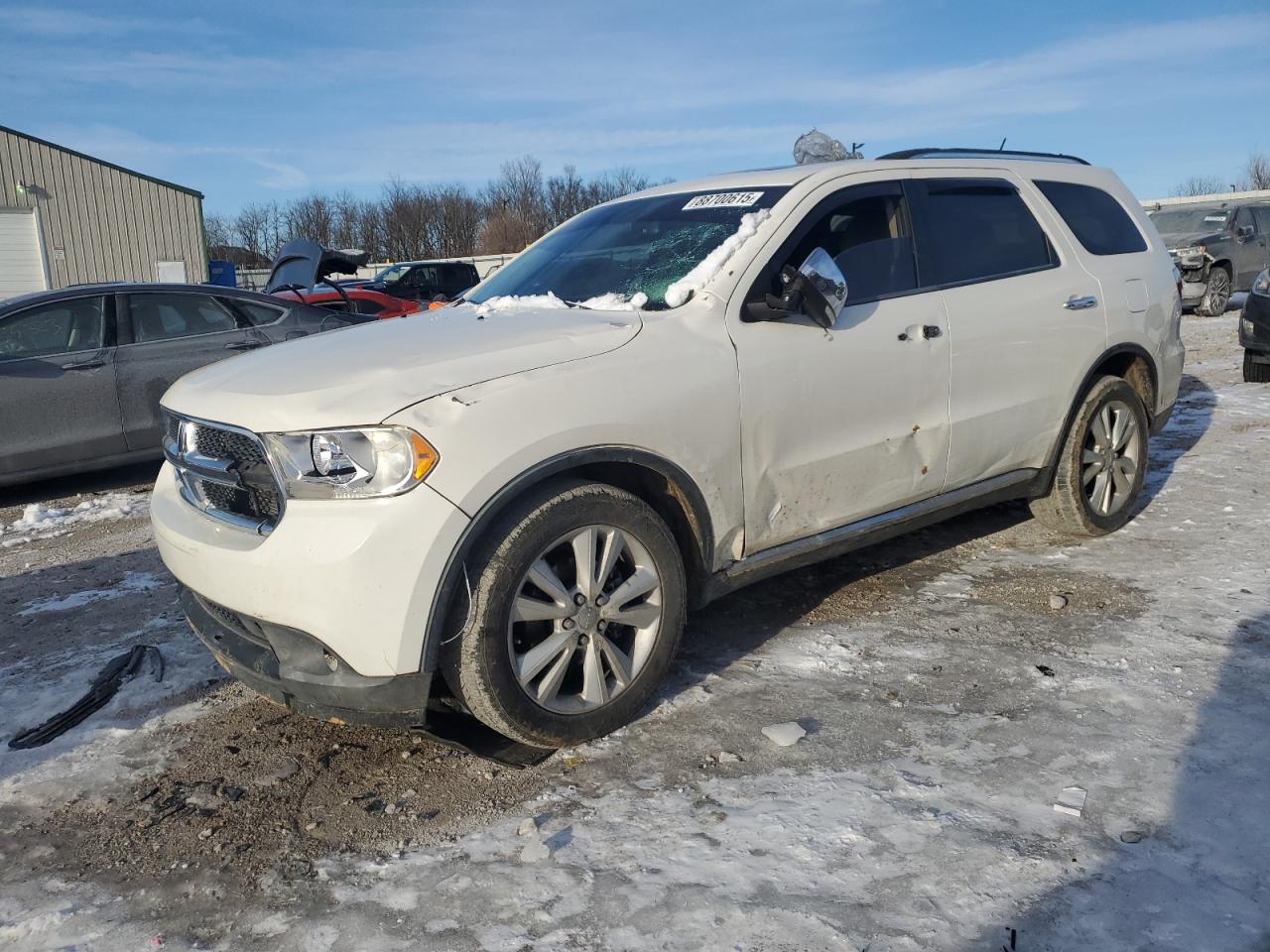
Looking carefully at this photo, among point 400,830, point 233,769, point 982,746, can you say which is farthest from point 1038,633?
point 233,769

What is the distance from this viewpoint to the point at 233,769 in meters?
3.14

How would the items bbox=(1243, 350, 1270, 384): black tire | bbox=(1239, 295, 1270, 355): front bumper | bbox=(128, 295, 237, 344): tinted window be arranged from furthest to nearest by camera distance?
bbox=(1243, 350, 1270, 384): black tire
bbox=(1239, 295, 1270, 355): front bumper
bbox=(128, 295, 237, 344): tinted window

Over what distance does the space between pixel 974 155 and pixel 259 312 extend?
5.45 meters

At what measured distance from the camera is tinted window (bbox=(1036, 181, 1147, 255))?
498 cm

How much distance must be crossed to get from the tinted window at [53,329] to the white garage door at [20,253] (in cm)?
2224

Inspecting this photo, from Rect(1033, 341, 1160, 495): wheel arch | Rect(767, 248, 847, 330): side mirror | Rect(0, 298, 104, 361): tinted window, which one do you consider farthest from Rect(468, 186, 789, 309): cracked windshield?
Rect(0, 298, 104, 361): tinted window

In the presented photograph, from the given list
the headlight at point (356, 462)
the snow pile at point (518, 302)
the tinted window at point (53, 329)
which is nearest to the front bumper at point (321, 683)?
the headlight at point (356, 462)

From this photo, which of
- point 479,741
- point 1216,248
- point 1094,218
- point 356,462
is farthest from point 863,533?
point 1216,248

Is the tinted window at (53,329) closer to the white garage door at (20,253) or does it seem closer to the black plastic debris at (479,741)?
the black plastic debris at (479,741)

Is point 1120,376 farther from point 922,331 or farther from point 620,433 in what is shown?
point 620,433

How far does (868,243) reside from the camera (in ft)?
13.3

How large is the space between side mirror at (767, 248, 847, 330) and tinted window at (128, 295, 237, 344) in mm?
5465

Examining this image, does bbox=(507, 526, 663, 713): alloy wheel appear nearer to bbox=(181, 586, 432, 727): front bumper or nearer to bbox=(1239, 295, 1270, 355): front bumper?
bbox=(181, 586, 432, 727): front bumper

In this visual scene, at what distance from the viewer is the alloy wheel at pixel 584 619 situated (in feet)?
9.81
